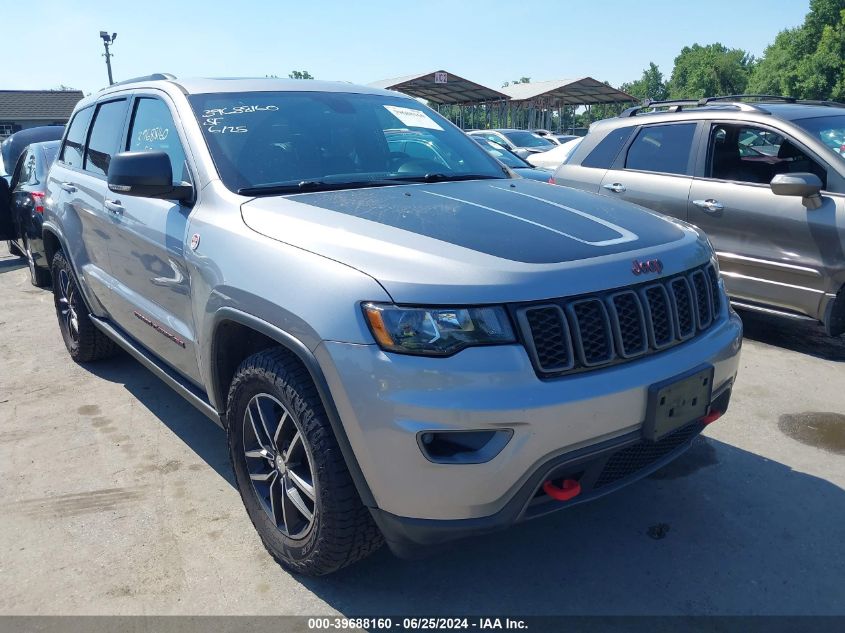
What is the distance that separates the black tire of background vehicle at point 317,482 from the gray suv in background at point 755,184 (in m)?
3.91

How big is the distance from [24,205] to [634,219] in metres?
7.16

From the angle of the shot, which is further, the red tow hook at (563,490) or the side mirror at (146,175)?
the side mirror at (146,175)

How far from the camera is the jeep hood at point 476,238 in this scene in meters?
2.09

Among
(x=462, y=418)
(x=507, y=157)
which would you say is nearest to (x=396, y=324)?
(x=462, y=418)

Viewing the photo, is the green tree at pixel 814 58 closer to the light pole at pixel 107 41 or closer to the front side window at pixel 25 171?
the light pole at pixel 107 41

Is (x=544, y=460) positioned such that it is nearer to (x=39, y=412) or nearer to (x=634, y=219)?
(x=634, y=219)

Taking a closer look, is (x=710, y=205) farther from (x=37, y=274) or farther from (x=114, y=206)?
(x=37, y=274)

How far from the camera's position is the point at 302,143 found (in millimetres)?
3176

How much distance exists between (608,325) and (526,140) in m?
17.8

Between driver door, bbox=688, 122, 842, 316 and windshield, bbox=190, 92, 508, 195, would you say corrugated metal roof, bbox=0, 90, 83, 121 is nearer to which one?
driver door, bbox=688, 122, 842, 316

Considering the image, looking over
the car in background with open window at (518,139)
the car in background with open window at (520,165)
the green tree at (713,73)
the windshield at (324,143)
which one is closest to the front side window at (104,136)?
the windshield at (324,143)

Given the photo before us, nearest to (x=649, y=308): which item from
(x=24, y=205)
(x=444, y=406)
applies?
(x=444, y=406)

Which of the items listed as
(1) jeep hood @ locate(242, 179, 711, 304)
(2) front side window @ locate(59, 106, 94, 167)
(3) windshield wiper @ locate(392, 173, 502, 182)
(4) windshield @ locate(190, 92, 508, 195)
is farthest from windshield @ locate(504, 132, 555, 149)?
(1) jeep hood @ locate(242, 179, 711, 304)

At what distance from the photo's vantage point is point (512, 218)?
8.41ft
